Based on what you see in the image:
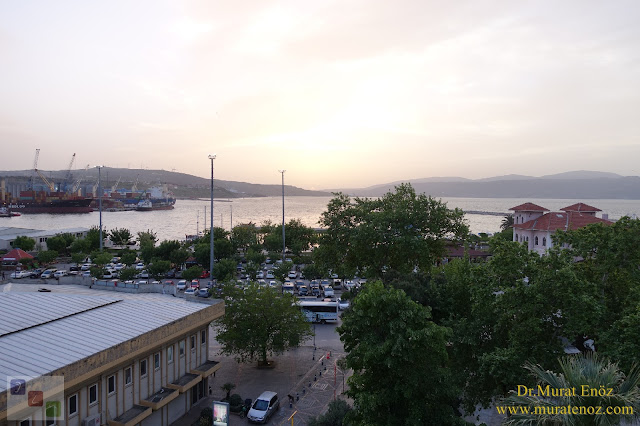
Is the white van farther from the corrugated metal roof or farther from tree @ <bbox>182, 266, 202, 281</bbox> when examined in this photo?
the corrugated metal roof

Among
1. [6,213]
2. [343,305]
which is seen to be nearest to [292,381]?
[343,305]

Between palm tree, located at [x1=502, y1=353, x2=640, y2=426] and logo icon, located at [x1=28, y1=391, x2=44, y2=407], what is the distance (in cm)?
883

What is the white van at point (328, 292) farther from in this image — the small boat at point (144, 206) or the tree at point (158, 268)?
the small boat at point (144, 206)

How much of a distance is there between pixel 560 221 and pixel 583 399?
37257mm

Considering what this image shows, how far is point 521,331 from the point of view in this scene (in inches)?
401

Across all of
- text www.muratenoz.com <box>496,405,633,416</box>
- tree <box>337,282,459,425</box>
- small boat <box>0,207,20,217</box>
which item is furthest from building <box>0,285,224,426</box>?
small boat <box>0,207,20,217</box>

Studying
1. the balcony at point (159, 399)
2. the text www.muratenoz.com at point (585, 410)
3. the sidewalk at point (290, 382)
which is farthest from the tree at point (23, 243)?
the text www.muratenoz.com at point (585, 410)

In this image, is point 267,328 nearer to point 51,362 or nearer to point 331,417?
point 331,417

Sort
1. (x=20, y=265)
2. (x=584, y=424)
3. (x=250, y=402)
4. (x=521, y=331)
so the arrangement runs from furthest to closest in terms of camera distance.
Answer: (x=20, y=265) → (x=250, y=402) → (x=521, y=331) → (x=584, y=424)

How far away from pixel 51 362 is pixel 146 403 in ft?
10.0

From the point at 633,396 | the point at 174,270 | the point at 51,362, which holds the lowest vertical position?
the point at 174,270

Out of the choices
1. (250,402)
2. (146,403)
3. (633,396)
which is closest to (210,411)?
(250,402)

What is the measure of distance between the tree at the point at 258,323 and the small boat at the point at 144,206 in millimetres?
164151

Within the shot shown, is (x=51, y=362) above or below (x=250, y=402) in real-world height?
above
